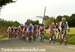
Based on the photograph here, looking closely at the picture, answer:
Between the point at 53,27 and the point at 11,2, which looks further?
the point at 11,2

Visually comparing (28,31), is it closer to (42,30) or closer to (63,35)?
(42,30)

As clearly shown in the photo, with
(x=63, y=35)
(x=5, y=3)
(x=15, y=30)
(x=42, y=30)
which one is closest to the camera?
(x=63, y=35)

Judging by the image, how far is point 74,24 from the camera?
134 meters

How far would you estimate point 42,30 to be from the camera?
35.2 meters

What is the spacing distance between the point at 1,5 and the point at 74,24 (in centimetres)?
8769

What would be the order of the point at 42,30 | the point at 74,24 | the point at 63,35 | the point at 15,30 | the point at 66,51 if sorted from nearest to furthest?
the point at 66,51, the point at 63,35, the point at 42,30, the point at 15,30, the point at 74,24

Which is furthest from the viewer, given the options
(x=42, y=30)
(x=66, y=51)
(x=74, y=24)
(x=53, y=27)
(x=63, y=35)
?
(x=74, y=24)

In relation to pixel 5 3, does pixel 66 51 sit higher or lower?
lower

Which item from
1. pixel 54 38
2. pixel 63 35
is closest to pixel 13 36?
pixel 54 38

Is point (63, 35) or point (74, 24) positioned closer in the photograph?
point (63, 35)

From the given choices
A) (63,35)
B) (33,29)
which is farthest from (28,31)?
(63,35)

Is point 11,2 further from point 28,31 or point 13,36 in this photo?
point 28,31

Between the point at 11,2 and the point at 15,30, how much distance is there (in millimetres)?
5044

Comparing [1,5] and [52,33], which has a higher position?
[1,5]
